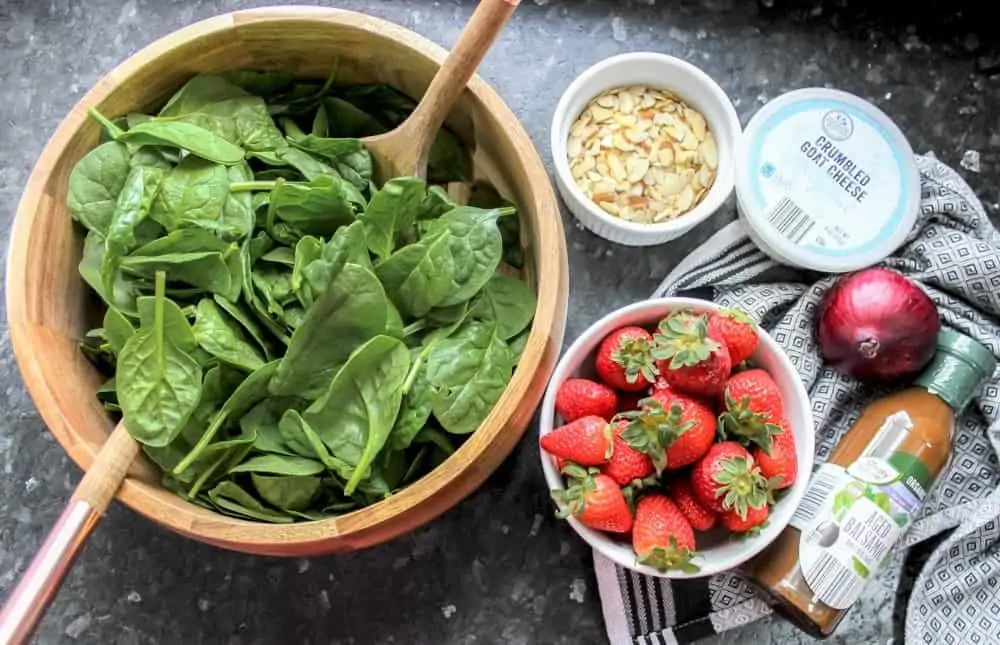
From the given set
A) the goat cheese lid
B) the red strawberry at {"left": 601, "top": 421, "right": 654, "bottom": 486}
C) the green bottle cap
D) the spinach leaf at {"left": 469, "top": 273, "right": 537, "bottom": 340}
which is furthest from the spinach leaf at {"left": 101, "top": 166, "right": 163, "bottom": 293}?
the green bottle cap

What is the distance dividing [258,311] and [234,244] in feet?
0.15

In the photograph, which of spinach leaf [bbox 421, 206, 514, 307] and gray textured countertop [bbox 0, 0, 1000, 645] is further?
gray textured countertop [bbox 0, 0, 1000, 645]

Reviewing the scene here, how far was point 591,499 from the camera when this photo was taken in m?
0.74

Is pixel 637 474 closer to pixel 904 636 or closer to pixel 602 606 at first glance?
pixel 602 606

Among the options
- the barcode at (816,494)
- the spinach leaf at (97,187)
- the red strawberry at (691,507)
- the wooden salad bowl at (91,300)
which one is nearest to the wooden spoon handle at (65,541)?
the wooden salad bowl at (91,300)

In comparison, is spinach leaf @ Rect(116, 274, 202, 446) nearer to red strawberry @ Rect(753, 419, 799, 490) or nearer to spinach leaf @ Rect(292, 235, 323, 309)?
spinach leaf @ Rect(292, 235, 323, 309)

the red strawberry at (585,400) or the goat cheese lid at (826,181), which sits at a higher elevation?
the goat cheese lid at (826,181)

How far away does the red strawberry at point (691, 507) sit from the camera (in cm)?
77

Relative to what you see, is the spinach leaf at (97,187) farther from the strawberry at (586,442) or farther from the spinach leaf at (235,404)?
the strawberry at (586,442)

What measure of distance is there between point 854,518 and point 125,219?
20.3 inches

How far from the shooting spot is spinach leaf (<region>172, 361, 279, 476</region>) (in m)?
0.72

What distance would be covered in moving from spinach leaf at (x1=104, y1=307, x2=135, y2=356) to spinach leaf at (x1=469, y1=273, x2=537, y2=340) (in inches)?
8.5

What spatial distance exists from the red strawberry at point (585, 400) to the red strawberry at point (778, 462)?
99mm

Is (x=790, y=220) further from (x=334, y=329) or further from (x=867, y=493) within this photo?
(x=334, y=329)
